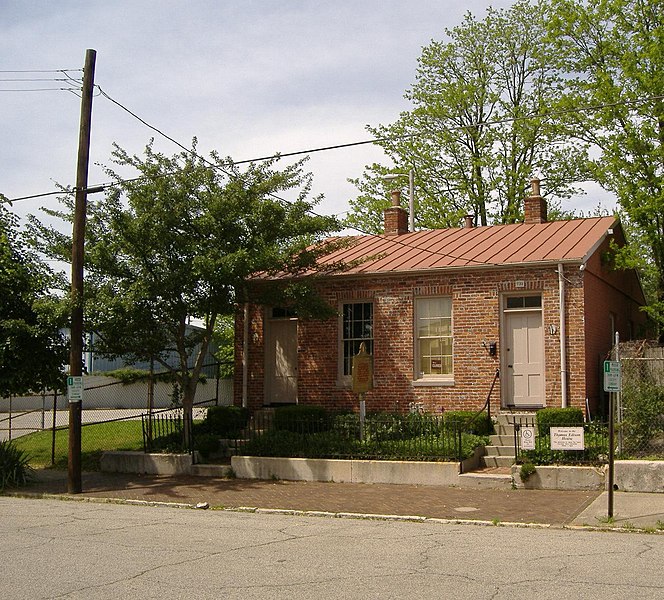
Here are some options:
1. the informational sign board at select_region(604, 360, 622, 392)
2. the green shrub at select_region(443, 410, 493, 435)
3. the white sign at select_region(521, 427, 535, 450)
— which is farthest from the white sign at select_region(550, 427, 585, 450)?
the informational sign board at select_region(604, 360, 622, 392)

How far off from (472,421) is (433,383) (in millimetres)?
2130

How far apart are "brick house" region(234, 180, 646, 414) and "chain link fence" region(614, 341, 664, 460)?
236 centimetres

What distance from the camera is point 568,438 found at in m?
14.3

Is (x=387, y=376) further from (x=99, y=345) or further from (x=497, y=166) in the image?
(x=497, y=166)

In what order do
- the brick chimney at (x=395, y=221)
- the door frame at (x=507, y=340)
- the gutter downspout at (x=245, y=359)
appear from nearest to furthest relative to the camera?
the door frame at (x=507, y=340) → the gutter downspout at (x=245, y=359) → the brick chimney at (x=395, y=221)

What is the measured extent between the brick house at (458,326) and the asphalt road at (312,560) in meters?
7.10

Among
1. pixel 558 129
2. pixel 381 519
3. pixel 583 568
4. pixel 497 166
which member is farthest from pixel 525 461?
pixel 497 166

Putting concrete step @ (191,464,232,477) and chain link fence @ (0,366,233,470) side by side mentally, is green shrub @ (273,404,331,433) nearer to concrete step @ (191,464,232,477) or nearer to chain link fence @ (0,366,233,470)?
concrete step @ (191,464,232,477)

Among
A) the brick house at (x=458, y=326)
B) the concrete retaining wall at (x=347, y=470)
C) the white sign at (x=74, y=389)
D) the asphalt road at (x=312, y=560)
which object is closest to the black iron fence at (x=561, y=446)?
the concrete retaining wall at (x=347, y=470)

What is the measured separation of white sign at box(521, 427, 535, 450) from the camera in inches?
575

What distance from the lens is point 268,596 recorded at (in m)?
7.27

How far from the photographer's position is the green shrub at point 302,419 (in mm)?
17438

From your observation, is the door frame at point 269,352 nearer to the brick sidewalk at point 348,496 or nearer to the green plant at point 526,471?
the brick sidewalk at point 348,496

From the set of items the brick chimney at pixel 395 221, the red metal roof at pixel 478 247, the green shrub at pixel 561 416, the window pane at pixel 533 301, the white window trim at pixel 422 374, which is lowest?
the green shrub at pixel 561 416
